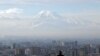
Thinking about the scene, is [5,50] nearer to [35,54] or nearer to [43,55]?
[35,54]

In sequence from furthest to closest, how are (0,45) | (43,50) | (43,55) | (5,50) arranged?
1. (0,45)
2. (5,50)
3. (43,50)
4. (43,55)

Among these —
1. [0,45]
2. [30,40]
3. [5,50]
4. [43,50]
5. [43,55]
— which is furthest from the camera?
[30,40]

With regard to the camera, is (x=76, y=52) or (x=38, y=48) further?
(x=38, y=48)

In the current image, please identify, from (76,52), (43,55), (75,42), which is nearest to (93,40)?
(75,42)

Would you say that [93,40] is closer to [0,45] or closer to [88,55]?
[88,55]

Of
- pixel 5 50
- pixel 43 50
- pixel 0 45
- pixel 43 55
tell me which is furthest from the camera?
pixel 0 45

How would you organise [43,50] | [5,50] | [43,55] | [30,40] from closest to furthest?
[43,55]
[43,50]
[5,50]
[30,40]

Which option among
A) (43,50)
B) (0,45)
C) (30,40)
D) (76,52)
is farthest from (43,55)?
(30,40)

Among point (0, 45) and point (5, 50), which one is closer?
point (5, 50)
